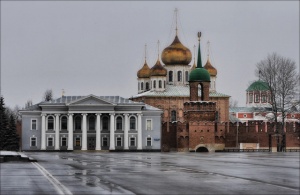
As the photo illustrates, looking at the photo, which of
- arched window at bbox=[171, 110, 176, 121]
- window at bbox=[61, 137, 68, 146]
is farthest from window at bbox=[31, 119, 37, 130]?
arched window at bbox=[171, 110, 176, 121]

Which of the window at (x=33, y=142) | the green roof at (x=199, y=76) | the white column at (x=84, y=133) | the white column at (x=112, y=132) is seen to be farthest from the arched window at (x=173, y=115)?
the window at (x=33, y=142)

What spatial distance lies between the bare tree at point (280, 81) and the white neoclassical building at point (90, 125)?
22217 mm

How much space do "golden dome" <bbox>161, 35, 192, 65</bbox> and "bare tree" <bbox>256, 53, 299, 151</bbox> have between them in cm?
3367

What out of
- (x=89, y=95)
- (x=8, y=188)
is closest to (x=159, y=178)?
(x=8, y=188)

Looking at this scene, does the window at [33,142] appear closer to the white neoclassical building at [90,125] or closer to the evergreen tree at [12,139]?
the white neoclassical building at [90,125]

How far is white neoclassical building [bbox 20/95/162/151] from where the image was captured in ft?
337

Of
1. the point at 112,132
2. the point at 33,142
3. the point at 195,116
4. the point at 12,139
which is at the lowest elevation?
the point at 33,142

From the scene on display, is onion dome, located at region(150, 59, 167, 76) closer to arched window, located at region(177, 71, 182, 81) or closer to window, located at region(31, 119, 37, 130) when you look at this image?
arched window, located at region(177, 71, 182, 81)

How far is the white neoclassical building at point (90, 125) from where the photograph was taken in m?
103

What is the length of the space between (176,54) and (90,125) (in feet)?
73.3

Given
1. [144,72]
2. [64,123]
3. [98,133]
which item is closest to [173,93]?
[144,72]

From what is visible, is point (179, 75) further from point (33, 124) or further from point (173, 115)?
point (33, 124)

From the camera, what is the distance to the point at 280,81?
85875mm

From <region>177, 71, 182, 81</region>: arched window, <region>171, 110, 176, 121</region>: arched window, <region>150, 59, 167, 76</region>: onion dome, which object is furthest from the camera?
<region>177, 71, 182, 81</region>: arched window
